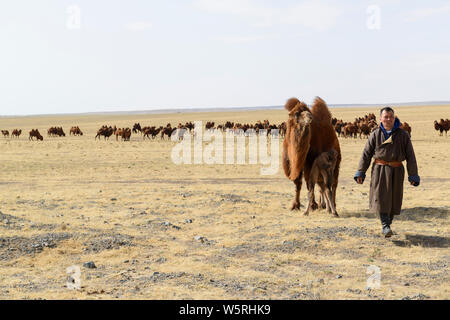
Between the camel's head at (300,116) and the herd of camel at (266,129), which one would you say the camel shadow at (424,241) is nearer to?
the camel's head at (300,116)

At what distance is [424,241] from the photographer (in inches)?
331

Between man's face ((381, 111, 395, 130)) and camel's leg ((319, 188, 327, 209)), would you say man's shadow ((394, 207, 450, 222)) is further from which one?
man's face ((381, 111, 395, 130))

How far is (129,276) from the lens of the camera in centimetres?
681

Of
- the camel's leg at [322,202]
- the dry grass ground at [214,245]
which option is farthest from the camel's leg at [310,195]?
the camel's leg at [322,202]

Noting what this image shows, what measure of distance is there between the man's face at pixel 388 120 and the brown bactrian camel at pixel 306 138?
88.0 inches

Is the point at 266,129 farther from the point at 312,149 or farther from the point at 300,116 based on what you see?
the point at 300,116

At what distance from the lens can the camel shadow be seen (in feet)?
26.8

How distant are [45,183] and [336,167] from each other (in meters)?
11.5

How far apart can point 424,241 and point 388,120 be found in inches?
87.1

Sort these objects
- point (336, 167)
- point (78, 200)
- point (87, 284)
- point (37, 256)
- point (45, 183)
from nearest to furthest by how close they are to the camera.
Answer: point (87, 284) < point (37, 256) < point (336, 167) < point (78, 200) < point (45, 183)

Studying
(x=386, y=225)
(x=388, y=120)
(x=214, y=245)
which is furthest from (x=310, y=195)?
(x=388, y=120)

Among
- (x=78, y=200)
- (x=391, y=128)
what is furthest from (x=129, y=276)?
(x=78, y=200)

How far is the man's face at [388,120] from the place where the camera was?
25.9 ft
